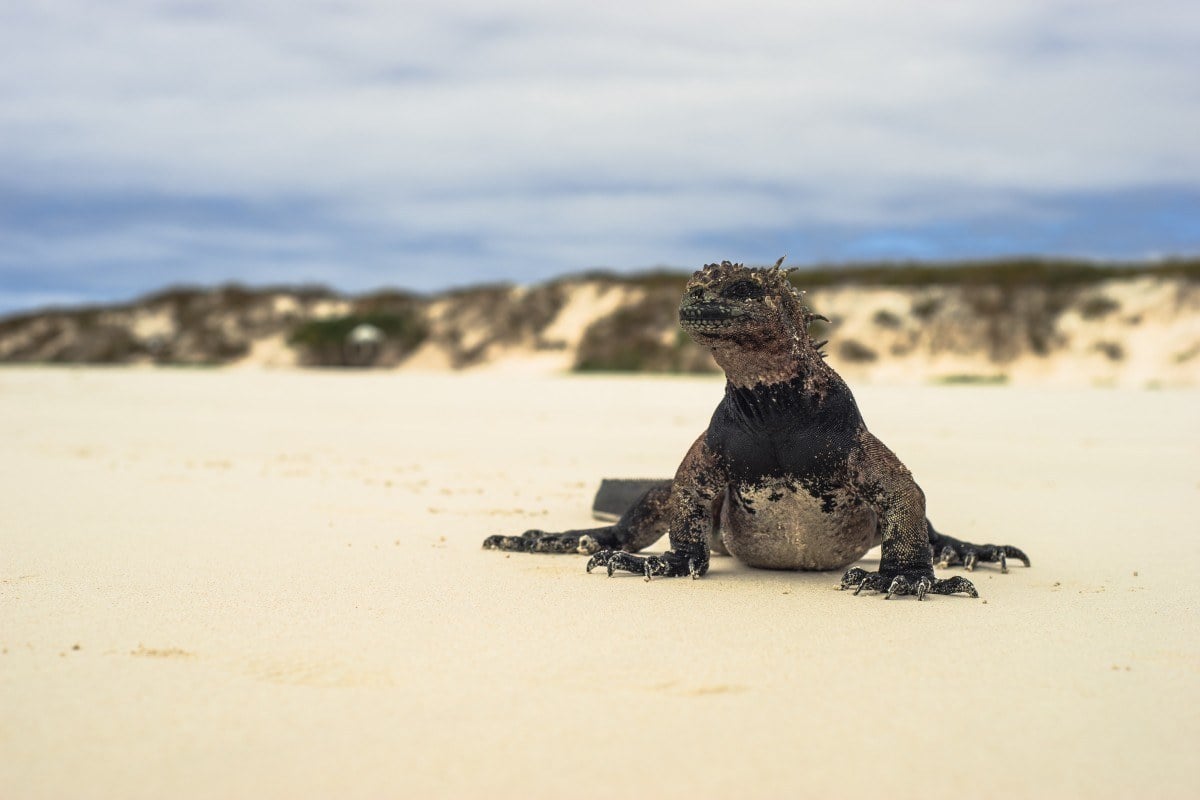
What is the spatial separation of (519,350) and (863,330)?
14048 millimetres

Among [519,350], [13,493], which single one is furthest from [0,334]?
[13,493]

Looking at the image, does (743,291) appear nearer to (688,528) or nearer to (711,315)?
(711,315)

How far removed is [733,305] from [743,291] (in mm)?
87

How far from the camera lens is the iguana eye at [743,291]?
4613mm

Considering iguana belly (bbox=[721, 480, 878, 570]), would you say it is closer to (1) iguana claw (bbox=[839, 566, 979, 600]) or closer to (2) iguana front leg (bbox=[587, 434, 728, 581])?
(2) iguana front leg (bbox=[587, 434, 728, 581])

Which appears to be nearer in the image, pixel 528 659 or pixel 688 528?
pixel 528 659

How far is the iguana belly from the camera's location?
500 cm

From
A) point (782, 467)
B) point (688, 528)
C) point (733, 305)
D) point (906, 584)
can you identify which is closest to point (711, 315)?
point (733, 305)

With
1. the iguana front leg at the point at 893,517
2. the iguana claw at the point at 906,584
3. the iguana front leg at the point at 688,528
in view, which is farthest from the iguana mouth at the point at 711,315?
the iguana claw at the point at 906,584

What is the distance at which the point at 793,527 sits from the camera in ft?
16.8

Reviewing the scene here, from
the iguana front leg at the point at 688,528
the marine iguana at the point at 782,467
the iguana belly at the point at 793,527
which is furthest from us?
the iguana front leg at the point at 688,528

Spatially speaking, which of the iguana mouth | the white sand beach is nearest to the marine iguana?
the iguana mouth

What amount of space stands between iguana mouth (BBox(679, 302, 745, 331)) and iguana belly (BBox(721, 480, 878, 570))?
31.8 inches

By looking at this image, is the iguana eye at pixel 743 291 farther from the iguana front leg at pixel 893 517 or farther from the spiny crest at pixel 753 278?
the iguana front leg at pixel 893 517
